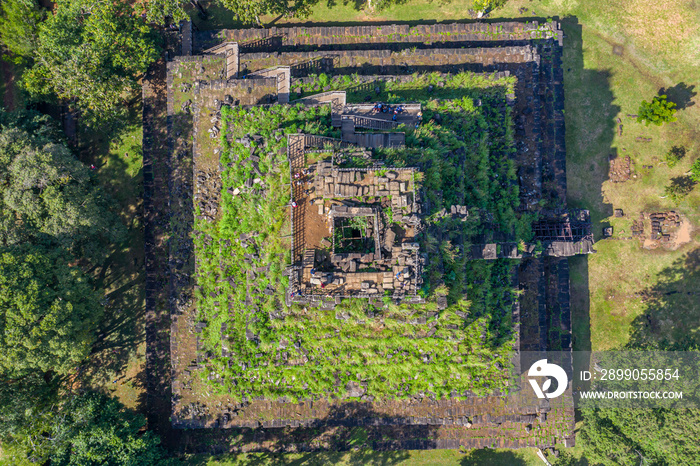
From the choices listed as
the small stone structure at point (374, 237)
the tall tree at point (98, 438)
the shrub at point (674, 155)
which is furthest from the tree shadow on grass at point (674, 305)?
the tall tree at point (98, 438)

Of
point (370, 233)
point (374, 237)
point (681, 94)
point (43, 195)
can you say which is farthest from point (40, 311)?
point (681, 94)

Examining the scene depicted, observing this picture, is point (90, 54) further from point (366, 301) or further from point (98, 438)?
point (98, 438)

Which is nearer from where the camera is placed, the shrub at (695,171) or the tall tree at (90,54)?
the tall tree at (90,54)

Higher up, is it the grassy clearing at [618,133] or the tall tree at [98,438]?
the grassy clearing at [618,133]

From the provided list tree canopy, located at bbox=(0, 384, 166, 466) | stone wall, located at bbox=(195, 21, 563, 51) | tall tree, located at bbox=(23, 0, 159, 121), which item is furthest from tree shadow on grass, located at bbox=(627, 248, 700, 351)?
tall tree, located at bbox=(23, 0, 159, 121)

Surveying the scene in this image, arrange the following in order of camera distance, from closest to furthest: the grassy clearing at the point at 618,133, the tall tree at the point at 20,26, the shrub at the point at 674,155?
the tall tree at the point at 20,26
the shrub at the point at 674,155
the grassy clearing at the point at 618,133

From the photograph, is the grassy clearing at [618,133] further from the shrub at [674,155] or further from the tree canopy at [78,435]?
the tree canopy at [78,435]

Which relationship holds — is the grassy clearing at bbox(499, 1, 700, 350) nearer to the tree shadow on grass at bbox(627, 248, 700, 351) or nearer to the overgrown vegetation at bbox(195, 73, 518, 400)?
the tree shadow on grass at bbox(627, 248, 700, 351)
